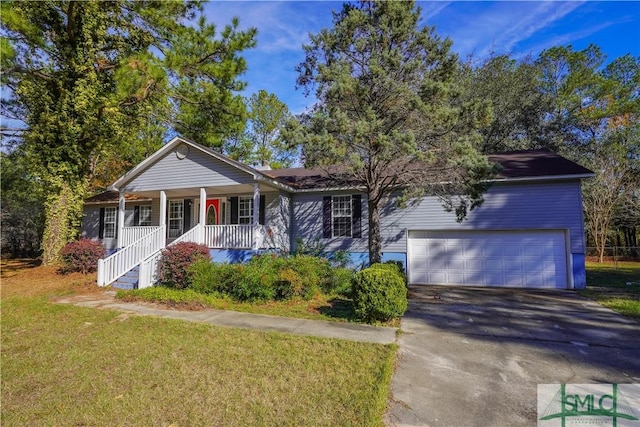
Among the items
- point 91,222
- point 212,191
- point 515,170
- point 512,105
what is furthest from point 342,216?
point 512,105

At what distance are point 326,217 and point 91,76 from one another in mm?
11140

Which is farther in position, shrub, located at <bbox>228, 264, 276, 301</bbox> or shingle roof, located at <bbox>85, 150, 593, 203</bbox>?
shingle roof, located at <bbox>85, 150, 593, 203</bbox>

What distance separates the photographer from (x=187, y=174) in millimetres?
13320

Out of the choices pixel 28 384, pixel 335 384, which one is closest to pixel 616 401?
pixel 335 384

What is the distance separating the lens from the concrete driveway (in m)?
3.52

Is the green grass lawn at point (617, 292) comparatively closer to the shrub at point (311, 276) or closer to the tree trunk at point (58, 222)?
the shrub at point (311, 276)

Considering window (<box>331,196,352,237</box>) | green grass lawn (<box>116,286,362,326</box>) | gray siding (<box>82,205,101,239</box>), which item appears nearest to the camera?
green grass lawn (<box>116,286,362,326</box>)

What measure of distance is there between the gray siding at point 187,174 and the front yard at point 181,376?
23.2 ft

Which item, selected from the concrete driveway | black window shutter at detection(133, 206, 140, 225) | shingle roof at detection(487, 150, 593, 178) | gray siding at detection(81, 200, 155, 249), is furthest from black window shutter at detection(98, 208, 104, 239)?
shingle roof at detection(487, 150, 593, 178)

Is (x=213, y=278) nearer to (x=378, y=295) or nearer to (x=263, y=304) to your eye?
(x=263, y=304)

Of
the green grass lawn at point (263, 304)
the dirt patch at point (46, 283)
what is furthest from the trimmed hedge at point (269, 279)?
the dirt patch at point (46, 283)

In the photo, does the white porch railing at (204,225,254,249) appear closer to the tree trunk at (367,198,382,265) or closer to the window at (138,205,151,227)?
the tree trunk at (367,198,382,265)

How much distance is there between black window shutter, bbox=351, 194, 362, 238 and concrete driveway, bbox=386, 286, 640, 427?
192 inches

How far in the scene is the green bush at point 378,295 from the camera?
21.2 ft
